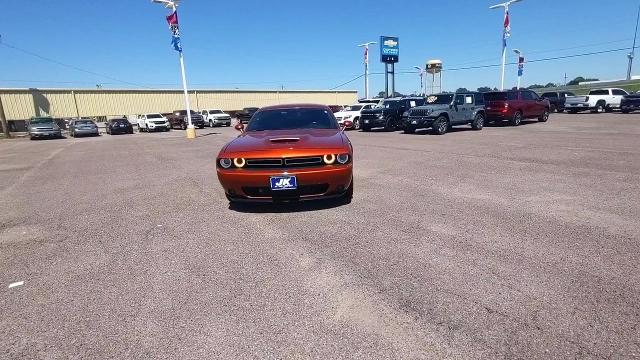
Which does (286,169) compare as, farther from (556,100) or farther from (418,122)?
(556,100)

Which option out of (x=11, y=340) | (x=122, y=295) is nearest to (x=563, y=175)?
(x=122, y=295)

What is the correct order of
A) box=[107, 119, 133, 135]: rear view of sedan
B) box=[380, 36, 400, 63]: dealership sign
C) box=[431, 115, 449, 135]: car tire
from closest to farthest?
box=[431, 115, 449, 135]: car tire → box=[107, 119, 133, 135]: rear view of sedan → box=[380, 36, 400, 63]: dealership sign

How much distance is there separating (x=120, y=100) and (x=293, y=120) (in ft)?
154

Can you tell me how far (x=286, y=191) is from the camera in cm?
461

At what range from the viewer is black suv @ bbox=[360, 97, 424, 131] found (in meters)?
20.1

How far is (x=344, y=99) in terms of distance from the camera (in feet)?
212

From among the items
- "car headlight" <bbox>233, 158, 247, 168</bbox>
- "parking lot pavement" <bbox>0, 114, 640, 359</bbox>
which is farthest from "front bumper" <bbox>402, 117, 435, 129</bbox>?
"car headlight" <bbox>233, 158, 247, 168</bbox>

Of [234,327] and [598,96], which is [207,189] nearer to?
[234,327]

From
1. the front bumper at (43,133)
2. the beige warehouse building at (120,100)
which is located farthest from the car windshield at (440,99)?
the beige warehouse building at (120,100)

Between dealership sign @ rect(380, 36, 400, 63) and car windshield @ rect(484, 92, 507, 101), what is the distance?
1870 cm

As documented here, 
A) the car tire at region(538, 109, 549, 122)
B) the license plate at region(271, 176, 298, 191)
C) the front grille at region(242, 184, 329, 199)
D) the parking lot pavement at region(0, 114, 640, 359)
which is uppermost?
the car tire at region(538, 109, 549, 122)

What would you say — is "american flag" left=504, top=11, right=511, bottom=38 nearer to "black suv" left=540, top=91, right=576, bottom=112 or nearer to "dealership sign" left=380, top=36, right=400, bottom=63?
"black suv" left=540, top=91, right=576, bottom=112

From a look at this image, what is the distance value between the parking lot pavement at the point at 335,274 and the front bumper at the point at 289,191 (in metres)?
0.33

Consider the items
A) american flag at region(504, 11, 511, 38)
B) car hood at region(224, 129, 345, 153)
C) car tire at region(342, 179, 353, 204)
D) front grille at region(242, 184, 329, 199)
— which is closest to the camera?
front grille at region(242, 184, 329, 199)
